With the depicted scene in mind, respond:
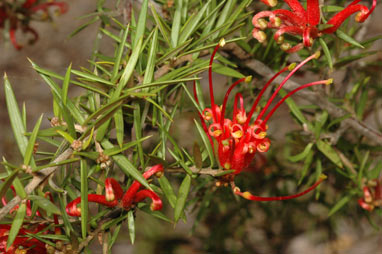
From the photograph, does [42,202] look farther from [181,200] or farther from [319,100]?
[319,100]

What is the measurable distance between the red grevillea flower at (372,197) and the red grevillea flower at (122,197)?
41 cm

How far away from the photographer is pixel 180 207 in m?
0.40

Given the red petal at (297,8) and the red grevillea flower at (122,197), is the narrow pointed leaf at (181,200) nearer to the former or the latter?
the red grevillea flower at (122,197)

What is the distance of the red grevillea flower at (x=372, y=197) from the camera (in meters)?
0.67

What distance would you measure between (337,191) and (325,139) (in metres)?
0.29

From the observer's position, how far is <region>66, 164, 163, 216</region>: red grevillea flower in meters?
0.39

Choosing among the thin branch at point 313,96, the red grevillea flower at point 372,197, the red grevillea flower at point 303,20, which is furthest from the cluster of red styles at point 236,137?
the red grevillea flower at point 372,197

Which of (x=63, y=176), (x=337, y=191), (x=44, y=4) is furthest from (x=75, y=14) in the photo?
(x=63, y=176)

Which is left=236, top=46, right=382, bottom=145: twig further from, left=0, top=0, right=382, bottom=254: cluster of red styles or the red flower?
the red flower

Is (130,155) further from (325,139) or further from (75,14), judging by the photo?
(75,14)

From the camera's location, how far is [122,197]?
0.42 m

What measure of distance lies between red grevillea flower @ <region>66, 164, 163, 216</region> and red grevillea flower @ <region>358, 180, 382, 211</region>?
415 mm

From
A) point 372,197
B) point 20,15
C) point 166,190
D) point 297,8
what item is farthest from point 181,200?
point 20,15

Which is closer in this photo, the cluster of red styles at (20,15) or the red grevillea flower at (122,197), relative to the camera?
the red grevillea flower at (122,197)
